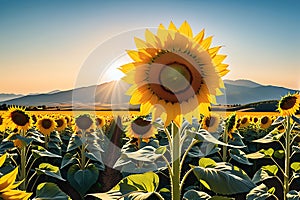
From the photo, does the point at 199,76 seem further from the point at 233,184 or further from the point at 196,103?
the point at 233,184

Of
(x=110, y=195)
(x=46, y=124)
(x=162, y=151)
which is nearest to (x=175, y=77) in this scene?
(x=162, y=151)

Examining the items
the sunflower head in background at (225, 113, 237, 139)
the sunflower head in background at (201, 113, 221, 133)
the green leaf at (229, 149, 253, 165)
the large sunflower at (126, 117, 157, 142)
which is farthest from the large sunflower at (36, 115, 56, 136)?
the green leaf at (229, 149, 253, 165)

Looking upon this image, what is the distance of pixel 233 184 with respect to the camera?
2.06m

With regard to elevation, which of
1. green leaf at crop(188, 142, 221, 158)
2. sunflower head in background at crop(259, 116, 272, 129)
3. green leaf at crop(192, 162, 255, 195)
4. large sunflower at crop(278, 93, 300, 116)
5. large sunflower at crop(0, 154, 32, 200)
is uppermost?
sunflower head in background at crop(259, 116, 272, 129)

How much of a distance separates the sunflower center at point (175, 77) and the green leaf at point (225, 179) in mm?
471

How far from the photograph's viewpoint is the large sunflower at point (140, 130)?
6.20 m

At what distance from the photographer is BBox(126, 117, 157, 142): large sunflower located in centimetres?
620

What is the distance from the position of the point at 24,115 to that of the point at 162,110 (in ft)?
14.1

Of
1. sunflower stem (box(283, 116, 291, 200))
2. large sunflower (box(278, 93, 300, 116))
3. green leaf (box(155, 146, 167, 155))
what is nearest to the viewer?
green leaf (box(155, 146, 167, 155))

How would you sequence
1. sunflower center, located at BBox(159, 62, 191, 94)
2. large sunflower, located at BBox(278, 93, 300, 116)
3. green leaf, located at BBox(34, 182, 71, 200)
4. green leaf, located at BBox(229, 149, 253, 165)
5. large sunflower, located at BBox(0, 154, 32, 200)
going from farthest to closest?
green leaf, located at BBox(229, 149, 253, 165), large sunflower, located at BBox(278, 93, 300, 116), green leaf, located at BBox(34, 182, 71, 200), sunflower center, located at BBox(159, 62, 191, 94), large sunflower, located at BBox(0, 154, 32, 200)

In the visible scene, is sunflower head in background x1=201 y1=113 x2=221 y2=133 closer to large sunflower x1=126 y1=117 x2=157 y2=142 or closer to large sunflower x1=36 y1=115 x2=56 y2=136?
large sunflower x1=126 y1=117 x2=157 y2=142

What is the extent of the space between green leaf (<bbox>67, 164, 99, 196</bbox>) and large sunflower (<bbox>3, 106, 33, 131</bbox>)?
109 cm

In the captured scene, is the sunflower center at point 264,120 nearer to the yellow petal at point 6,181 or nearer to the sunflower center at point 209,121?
the sunflower center at point 209,121

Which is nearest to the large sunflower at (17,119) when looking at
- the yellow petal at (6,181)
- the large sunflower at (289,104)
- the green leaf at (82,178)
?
the green leaf at (82,178)
